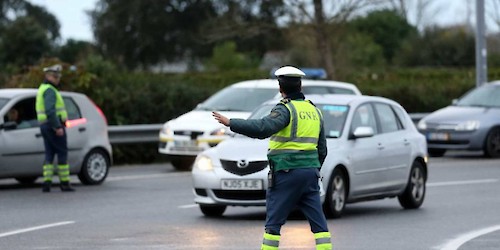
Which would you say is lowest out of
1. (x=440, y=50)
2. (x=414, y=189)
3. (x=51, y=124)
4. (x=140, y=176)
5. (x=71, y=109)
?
(x=414, y=189)

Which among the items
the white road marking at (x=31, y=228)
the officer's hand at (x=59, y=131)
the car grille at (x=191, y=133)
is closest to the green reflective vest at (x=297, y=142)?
the white road marking at (x=31, y=228)

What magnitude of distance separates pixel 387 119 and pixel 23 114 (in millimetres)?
5718

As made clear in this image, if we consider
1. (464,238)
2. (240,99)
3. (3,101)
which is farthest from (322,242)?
(240,99)

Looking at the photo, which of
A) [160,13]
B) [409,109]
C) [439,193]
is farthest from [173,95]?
[160,13]

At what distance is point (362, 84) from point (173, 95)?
27.0 feet

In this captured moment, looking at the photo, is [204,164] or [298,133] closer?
[298,133]

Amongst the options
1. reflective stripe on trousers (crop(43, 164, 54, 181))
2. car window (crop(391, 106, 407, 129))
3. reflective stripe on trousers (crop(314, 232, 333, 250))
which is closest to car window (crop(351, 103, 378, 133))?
car window (crop(391, 106, 407, 129))

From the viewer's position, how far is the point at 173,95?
28094mm

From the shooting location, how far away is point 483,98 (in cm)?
2853

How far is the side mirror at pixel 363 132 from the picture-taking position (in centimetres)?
1577

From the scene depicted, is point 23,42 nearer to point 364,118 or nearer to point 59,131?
point 59,131

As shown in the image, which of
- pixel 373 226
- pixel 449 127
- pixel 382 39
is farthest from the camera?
pixel 382 39

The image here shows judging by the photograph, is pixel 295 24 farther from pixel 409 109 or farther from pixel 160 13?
pixel 160 13

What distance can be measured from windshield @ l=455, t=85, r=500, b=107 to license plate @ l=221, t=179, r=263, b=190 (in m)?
14.1
